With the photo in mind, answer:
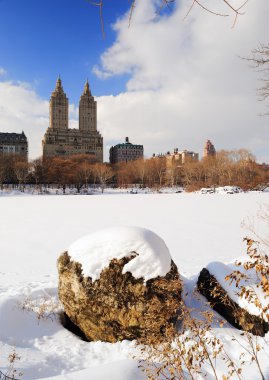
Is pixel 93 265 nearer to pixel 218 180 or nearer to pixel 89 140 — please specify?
pixel 218 180

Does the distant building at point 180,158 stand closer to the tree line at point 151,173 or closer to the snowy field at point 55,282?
the tree line at point 151,173

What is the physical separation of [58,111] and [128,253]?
160 meters

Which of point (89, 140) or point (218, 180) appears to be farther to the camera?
point (89, 140)

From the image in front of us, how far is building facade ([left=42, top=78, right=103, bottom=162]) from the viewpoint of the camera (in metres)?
141

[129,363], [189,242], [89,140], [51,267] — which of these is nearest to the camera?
[129,363]

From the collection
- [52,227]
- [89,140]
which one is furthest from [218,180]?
[89,140]

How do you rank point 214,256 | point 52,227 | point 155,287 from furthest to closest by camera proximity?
point 52,227, point 214,256, point 155,287

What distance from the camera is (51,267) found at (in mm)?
9109

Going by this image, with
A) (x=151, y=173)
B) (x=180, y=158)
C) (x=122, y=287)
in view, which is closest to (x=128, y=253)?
(x=122, y=287)

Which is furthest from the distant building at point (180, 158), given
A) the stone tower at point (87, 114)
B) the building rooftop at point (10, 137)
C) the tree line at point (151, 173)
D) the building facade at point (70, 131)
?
the building rooftop at point (10, 137)

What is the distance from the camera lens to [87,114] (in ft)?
526

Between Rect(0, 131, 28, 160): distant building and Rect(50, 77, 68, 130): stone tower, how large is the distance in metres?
24.2

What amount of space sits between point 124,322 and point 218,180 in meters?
74.0

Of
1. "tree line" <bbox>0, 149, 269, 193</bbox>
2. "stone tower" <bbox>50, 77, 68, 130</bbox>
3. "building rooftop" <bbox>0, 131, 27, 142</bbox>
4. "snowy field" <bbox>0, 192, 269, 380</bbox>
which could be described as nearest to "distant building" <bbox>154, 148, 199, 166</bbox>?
"tree line" <bbox>0, 149, 269, 193</bbox>
